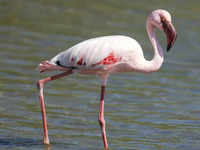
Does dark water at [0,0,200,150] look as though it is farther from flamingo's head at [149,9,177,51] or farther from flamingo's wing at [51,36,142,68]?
flamingo's head at [149,9,177,51]

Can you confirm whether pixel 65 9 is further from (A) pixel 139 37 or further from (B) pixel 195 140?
(B) pixel 195 140

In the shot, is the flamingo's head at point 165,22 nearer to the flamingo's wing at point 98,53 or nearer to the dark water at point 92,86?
the flamingo's wing at point 98,53

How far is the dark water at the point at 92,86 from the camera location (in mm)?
9703

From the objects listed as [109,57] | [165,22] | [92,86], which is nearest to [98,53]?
[109,57]

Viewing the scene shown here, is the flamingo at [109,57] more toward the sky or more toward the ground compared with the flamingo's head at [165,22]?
more toward the ground

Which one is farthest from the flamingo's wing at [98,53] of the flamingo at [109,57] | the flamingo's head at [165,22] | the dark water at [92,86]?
the dark water at [92,86]

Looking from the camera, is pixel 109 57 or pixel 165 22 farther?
pixel 165 22

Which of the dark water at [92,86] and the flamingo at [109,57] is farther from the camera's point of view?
the dark water at [92,86]

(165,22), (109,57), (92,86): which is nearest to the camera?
(109,57)

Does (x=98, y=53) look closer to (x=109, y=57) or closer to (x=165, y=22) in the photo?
(x=109, y=57)

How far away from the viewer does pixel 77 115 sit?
10695 millimetres

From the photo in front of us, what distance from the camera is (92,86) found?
12555 mm

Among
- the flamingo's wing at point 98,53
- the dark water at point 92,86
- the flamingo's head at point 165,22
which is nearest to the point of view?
the flamingo's wing at point 98,53

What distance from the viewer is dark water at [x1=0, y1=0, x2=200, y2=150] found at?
9.70 metres
